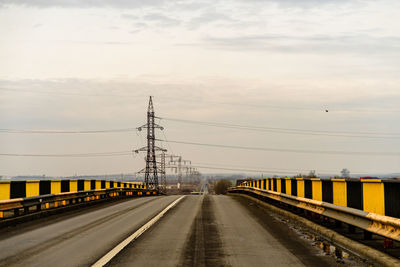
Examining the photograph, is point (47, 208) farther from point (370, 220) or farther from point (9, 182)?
point (370, 220)

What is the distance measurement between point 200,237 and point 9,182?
8.64 meters

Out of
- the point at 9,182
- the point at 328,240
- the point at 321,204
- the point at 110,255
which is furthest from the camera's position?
the point at 9,182

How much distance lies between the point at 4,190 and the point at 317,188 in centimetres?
991

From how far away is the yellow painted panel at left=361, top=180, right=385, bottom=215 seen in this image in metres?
10.1

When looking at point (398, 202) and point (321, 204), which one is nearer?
point (398, 202)

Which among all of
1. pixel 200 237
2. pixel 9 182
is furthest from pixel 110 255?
pixel 9 182

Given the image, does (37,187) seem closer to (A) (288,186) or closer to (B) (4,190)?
(B) (4,190)

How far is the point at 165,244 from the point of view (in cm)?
1076

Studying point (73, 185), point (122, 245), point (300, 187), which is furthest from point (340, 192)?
point (73, 185)

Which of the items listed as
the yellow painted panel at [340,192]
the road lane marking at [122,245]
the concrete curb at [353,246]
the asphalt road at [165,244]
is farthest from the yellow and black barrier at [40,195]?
the yellow painted panel at [340,192]

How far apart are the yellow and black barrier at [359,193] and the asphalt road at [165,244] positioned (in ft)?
4.83

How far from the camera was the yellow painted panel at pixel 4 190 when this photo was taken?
17250 mm

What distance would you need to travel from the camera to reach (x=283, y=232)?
13070 millimetres

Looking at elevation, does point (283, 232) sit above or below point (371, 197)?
below
